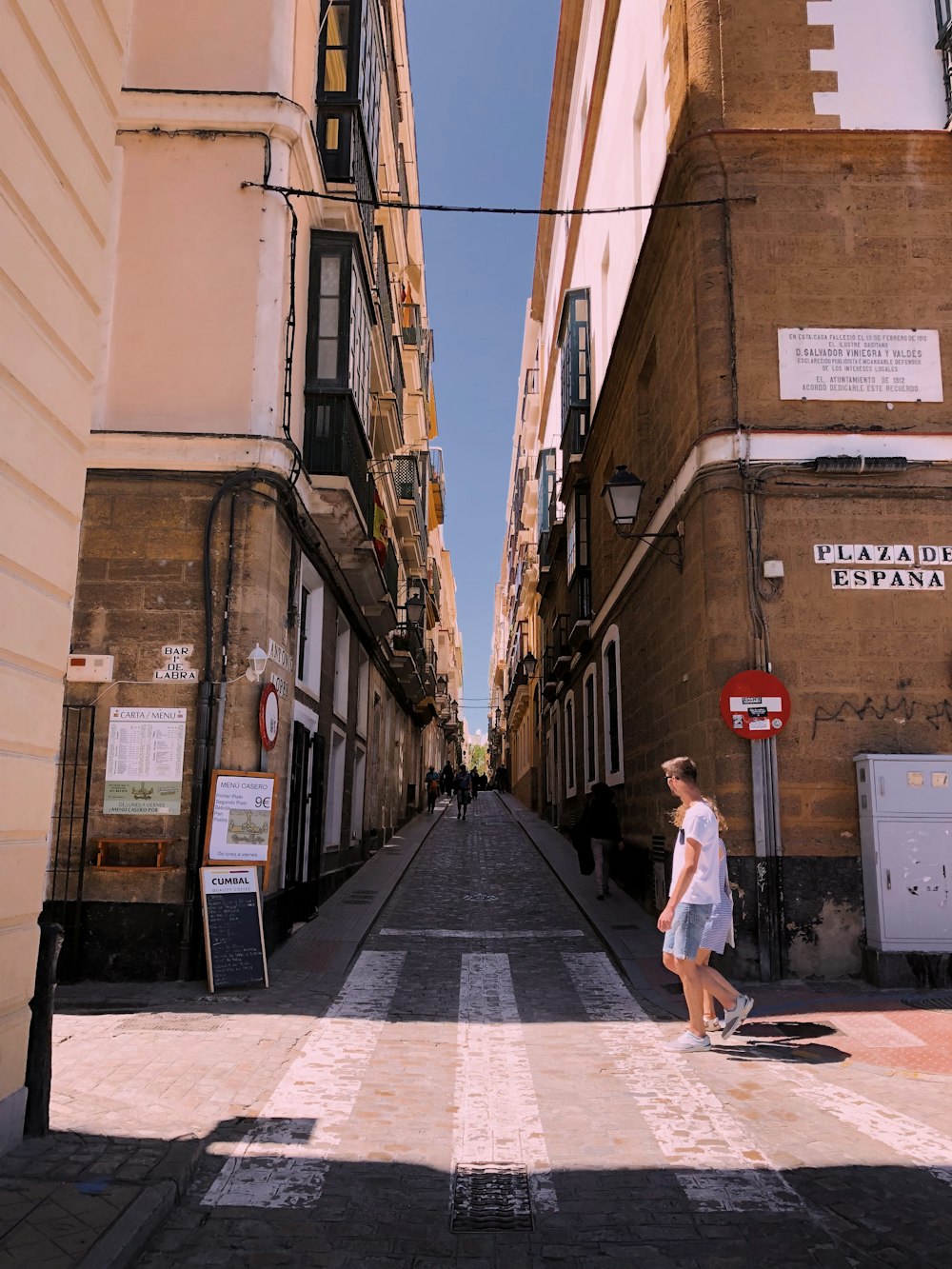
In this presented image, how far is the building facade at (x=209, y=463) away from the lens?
920cm

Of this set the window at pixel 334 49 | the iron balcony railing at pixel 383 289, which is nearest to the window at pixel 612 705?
the iron balcony railing at pixel 383 289

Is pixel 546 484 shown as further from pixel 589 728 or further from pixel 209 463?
pixel 209 463

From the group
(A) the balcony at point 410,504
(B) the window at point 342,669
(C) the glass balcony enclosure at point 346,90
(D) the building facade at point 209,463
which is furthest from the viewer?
(A) the balcony at point 410,504

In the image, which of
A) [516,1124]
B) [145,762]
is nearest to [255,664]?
[145,762]

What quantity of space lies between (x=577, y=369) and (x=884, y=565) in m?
10.1

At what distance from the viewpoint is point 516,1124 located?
17.0ft

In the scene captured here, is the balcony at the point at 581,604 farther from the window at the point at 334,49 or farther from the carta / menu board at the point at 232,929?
the carta / menu board at the point at 232,929

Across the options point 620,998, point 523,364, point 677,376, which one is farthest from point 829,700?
point 523,364

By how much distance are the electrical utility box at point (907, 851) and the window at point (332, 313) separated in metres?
6.79

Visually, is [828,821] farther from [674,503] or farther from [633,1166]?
[633,1166]

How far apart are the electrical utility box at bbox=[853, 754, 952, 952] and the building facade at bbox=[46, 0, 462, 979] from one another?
17.7 ft

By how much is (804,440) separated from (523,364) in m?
34.7

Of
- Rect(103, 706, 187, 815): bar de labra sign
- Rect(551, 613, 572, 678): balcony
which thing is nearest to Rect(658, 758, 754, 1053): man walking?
Rect(103, 706, 187, 815): bar de labra sign

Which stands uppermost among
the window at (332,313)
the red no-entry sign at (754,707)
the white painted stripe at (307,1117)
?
the window at (332,313)
